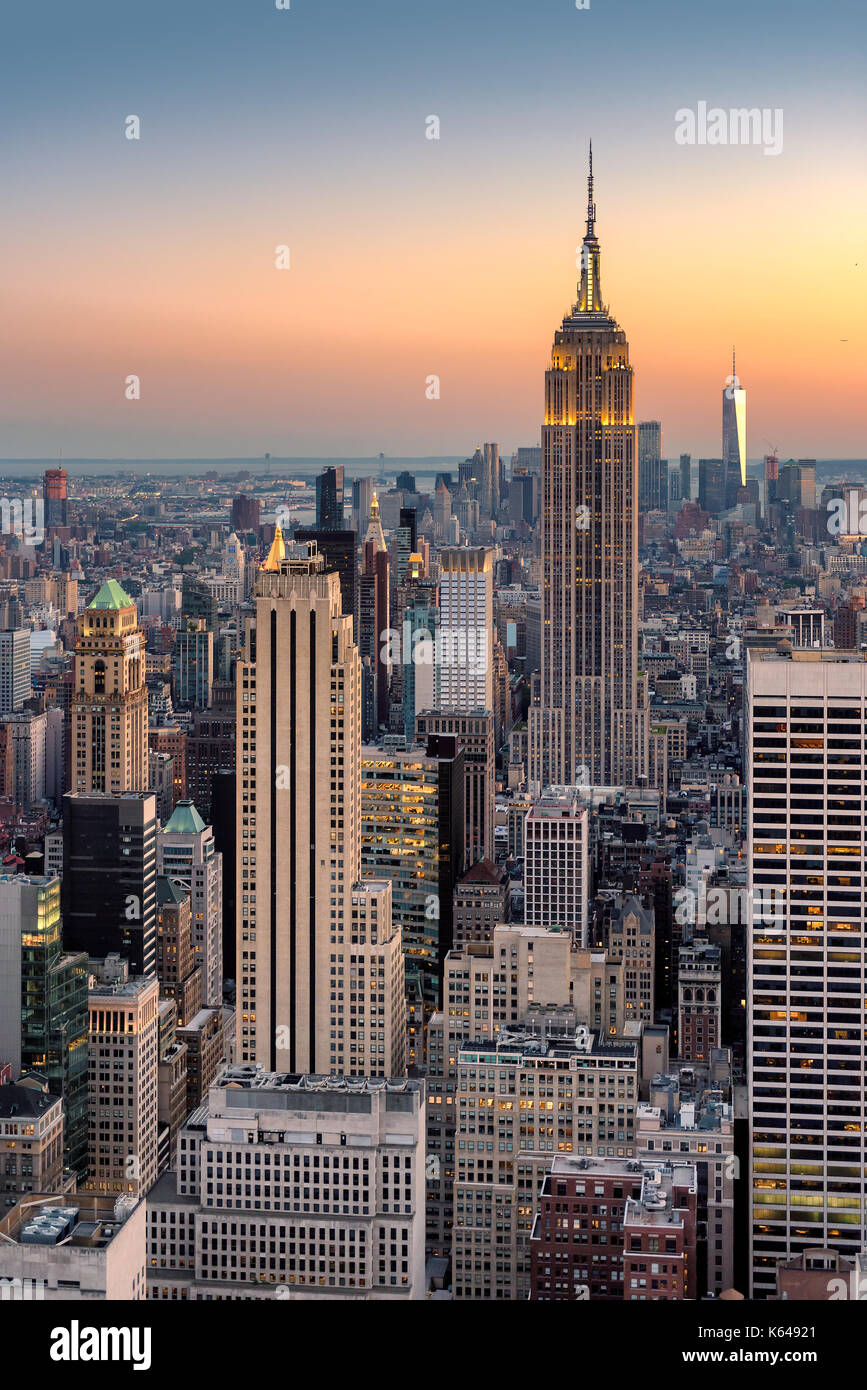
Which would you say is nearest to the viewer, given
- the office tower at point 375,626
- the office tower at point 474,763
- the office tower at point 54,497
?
the office tower at point 54,497

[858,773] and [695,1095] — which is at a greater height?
[858,773]

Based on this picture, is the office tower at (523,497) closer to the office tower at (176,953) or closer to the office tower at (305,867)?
the office tower at (176,953)

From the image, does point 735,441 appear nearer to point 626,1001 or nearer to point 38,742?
point 626,1001

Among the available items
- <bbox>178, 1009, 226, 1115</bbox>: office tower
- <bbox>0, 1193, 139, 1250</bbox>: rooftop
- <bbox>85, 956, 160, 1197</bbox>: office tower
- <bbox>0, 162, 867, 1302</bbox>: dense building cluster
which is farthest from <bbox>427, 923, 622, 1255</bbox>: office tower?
<bbox>0, 1193, 139, 1250</bbox>: rooftop

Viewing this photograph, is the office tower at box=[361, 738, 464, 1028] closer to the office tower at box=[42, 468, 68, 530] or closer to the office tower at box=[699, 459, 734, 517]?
the office tower at box=[699, 459, 734, 517]

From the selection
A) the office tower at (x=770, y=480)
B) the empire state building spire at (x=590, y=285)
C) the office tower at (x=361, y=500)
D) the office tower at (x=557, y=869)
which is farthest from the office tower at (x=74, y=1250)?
the empire state building spire at (x=590, y=285)

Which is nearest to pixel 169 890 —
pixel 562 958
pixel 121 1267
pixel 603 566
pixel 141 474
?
pixel 562 958

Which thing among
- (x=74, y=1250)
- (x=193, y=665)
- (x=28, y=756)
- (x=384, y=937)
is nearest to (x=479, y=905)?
(x=384, y=937)

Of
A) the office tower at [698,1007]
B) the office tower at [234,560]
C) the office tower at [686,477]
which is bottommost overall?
the office tower at [698,1007]
